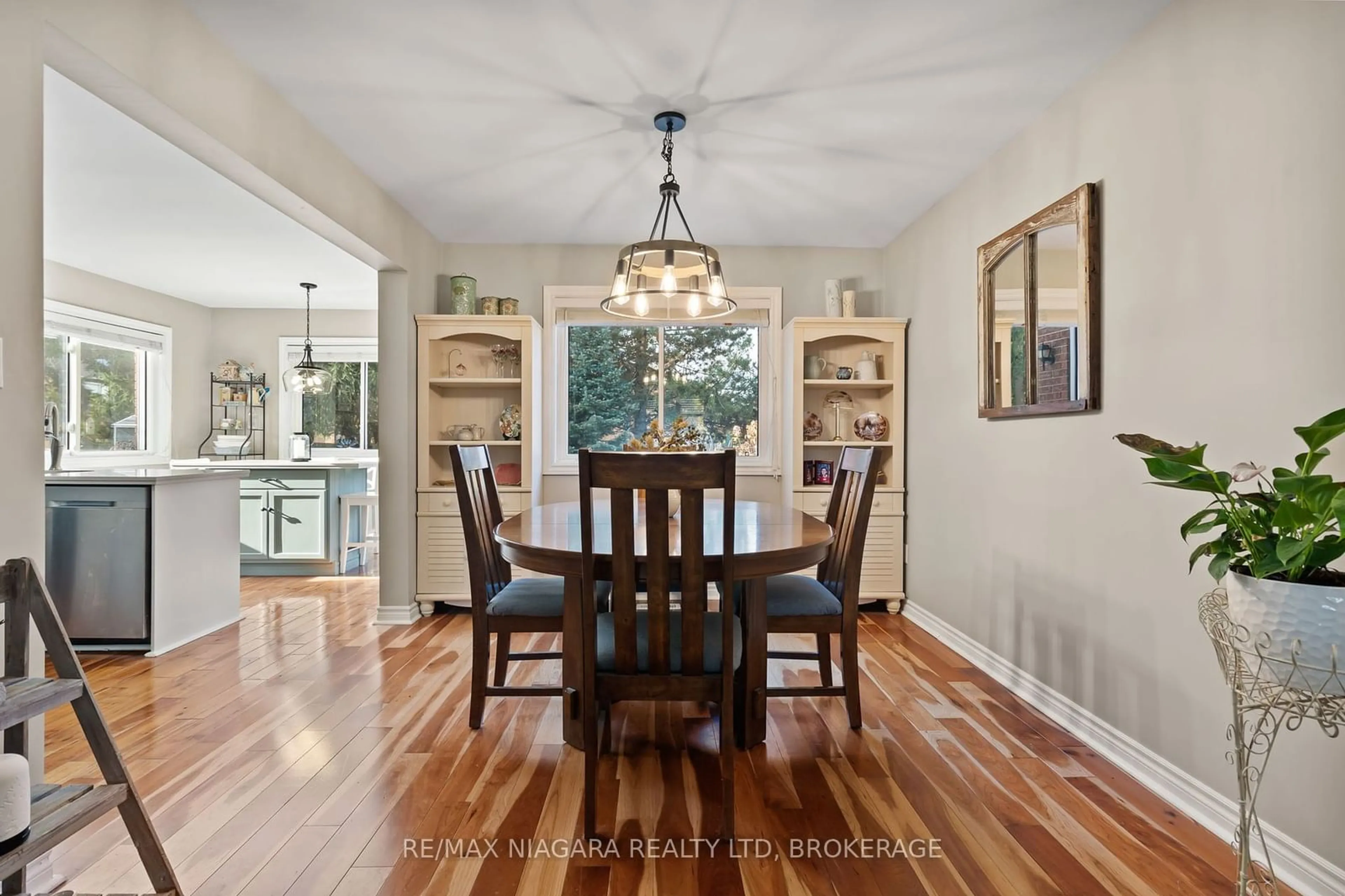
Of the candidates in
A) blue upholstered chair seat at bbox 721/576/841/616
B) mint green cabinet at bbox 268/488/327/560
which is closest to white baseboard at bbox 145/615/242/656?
mint green cabinet at bbox 268/488/327/560

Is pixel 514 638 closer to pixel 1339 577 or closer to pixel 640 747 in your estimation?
pixel 640 747

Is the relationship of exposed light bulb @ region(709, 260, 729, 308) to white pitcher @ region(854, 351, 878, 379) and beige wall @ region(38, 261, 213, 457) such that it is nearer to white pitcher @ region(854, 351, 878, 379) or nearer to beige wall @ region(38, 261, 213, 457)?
white pitcher @ region(854, 351, 878, 379)

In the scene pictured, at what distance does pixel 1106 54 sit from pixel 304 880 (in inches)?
132

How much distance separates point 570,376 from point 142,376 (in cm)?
393

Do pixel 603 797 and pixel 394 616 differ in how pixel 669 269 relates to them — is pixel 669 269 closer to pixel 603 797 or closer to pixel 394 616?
pixel 603 797

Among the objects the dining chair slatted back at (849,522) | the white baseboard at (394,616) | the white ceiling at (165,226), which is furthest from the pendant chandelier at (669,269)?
the white baseboard at (394,616)

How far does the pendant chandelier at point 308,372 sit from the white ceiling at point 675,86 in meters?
2.54

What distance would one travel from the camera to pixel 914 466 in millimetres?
4039

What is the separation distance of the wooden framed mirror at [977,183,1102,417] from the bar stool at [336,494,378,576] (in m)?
4.40

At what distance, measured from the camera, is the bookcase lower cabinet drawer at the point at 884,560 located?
4109 millimetres

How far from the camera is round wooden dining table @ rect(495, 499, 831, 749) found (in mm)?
1843

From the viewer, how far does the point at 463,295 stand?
412 centimetres

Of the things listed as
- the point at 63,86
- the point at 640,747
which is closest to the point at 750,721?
the point at 640,747

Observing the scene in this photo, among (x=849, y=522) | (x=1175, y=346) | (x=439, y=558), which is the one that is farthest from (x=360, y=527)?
(x=1175, y=346)
